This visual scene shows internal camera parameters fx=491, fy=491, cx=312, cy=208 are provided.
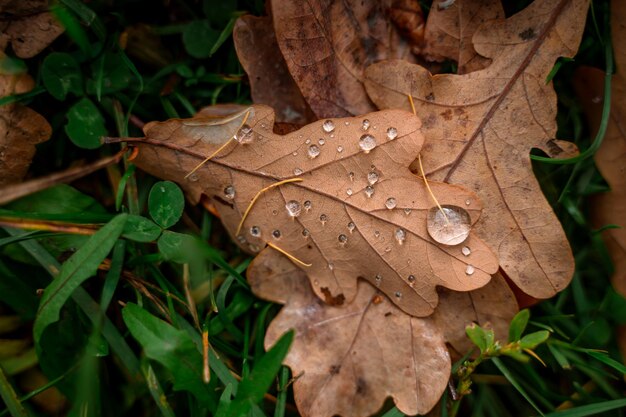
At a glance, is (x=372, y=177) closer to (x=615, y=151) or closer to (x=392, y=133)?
(x=392, y=133)

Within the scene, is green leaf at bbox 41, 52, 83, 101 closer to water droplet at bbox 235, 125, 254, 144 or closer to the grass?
the grass

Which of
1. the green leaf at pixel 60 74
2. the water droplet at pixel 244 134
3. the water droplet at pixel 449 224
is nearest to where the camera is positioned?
the water droplet at pixel 449 224

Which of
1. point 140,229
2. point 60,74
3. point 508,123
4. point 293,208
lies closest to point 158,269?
point 140,229

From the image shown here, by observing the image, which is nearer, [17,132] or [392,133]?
[392,133]

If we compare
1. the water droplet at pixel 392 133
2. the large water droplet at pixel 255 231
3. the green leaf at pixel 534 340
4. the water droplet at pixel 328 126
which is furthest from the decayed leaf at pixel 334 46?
the green leaf at pixel 534 340

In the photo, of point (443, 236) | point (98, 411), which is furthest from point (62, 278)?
point (443, 236)

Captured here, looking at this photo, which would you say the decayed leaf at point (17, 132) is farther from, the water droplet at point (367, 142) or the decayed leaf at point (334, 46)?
the water droplet at point (367, 142)
